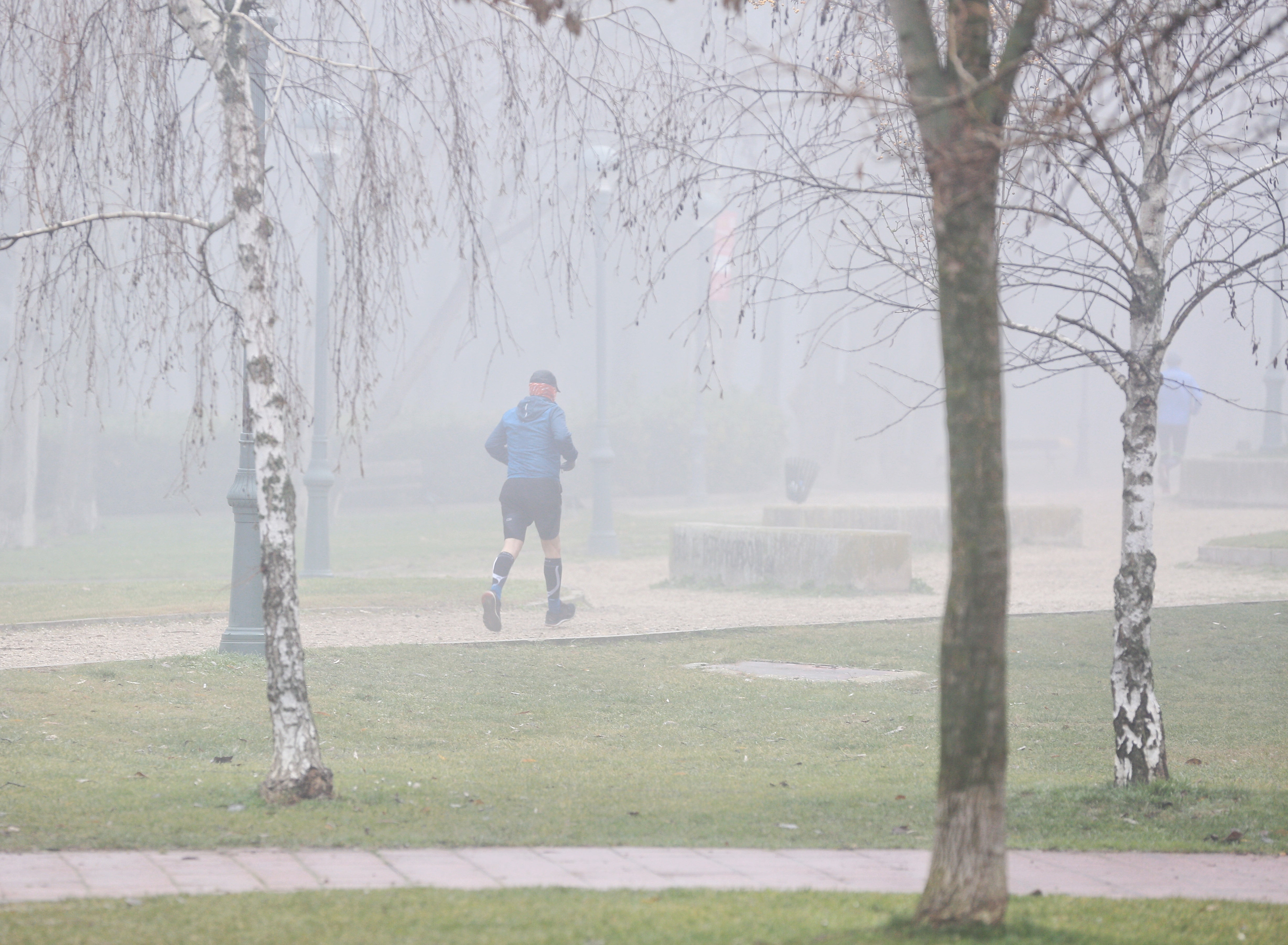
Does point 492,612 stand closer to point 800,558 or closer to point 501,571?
point 501,571

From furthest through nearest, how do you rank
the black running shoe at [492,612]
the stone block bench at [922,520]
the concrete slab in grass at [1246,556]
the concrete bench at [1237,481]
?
the concrete bench at [1237,481], the stone block bench at [922,520], the concrete slab in grass at [1246,556], the black running shoe at [492,612]

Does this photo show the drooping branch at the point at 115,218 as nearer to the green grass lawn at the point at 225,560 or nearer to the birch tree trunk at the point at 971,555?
the birch tree trunk at the point at 971,555

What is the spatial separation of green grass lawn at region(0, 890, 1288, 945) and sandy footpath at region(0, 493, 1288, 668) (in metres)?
5.82

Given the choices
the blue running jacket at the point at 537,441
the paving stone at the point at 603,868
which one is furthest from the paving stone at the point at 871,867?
the blue running jacket at the point at 537,441

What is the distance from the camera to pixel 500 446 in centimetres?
A: 1216

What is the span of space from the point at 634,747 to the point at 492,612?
4393 mm

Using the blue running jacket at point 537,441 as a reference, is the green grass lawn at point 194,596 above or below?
below

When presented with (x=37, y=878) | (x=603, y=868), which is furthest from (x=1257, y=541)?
(x=37, y=878)

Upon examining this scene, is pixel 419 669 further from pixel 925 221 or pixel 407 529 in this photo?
pixel 407 529

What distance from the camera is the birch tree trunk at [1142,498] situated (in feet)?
19.0

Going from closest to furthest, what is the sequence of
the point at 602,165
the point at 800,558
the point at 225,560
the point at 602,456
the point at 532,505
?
the point at 602,165 < the point at 532,505 < the point at 800,558 < the point at 225,560 < the point at 602,456

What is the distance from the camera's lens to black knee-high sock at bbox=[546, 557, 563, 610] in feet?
39.5

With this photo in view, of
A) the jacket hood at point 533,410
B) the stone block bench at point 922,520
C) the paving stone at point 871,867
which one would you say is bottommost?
the paving stone at point 871,867

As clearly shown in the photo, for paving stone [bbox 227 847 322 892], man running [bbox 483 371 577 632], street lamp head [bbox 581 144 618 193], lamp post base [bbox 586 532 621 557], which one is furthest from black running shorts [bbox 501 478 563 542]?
lamp post base [bbox 586 532 621 557]
